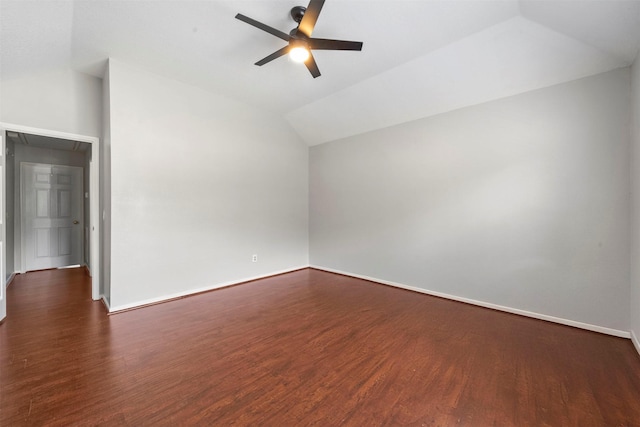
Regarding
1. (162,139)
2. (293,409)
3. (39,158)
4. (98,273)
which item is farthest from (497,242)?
(39,158)

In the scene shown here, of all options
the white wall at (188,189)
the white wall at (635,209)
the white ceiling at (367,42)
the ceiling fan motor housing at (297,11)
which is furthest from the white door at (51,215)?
the white wall at (635,209)

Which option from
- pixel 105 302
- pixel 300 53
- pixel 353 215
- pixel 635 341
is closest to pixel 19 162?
pixel 105 302

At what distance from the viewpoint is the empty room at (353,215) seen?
1758 millimetres

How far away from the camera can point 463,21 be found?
2383 mm

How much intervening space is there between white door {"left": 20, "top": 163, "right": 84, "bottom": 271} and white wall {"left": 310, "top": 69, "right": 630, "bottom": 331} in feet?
19.4

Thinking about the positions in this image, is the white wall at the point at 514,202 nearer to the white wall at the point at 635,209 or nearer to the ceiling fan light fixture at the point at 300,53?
the white wall at the point at 635,209

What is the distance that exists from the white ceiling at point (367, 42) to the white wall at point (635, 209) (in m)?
0.34

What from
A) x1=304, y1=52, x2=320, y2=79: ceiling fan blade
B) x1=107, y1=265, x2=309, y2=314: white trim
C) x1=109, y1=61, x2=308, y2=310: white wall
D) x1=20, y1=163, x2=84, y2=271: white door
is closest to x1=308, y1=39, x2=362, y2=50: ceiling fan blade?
x1=304, y1=52, x2=320, y2=79: ceiling fan blade

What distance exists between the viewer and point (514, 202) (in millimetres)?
2994

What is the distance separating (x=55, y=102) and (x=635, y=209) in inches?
242

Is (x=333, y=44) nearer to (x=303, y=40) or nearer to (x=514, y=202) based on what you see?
(x=303, y=40)

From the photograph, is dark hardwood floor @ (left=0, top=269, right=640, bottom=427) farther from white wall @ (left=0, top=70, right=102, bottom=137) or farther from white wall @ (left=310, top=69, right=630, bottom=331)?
white wall @ (left=0, top=70, right=102, bottom=137)

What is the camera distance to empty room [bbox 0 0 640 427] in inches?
69.2

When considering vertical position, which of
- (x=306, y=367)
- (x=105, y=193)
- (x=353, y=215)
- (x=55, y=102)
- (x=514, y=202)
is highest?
(x=55, y=102)
